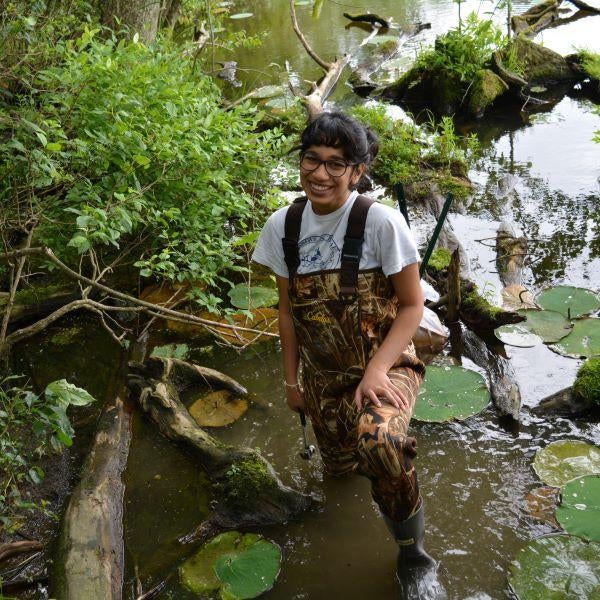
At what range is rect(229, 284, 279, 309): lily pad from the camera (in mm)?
4516

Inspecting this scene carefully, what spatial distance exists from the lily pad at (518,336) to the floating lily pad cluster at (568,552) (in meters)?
1.13

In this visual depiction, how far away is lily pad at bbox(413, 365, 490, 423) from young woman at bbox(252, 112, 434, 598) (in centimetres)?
100

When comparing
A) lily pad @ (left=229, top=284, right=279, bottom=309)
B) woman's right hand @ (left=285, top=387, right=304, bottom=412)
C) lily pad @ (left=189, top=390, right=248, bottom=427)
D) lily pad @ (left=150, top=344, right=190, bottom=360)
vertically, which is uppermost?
woman's right hand @ (left=285, top=387, right=304, bottom=412)

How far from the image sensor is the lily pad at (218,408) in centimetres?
389

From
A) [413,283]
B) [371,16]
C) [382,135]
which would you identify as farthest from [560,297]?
[371,16]

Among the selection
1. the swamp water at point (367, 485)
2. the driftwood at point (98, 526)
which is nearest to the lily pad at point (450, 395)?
the swamp water at point (367, 485)

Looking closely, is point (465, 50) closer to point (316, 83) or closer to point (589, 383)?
point (316, 83)

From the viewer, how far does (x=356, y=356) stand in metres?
2.56

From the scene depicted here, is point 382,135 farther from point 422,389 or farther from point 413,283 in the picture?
point 413,283

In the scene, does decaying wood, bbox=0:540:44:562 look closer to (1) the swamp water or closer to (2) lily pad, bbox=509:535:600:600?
(1) the swamp water

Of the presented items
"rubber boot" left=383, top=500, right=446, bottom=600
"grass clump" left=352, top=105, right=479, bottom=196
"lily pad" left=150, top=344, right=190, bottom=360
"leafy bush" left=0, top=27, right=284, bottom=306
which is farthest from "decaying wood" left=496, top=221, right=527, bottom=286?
"rubber boot" left=383, top=500, right=446, bottom=600

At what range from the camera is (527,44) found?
934 cm

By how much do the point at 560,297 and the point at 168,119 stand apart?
9.26ft

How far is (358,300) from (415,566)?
3.65ft
